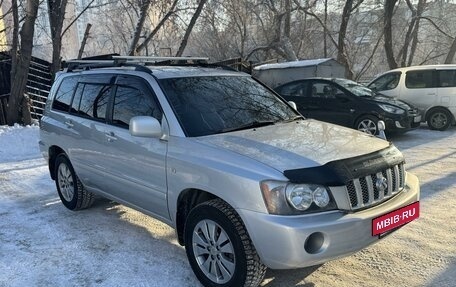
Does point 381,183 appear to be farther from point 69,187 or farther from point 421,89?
point 421,89

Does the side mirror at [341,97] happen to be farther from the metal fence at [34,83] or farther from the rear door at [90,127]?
the metal fence at [34,83]

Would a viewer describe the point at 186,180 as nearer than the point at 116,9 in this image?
Yes

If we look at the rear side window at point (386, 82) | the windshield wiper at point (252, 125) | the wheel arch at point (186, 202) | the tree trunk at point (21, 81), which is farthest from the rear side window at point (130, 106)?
the rear side window at point (386, 82)

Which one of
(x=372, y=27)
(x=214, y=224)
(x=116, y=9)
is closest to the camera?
(x=214, y=224)

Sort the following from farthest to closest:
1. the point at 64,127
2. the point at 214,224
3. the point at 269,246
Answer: the point at 64,127, the point at 214,224, the point at 269,246

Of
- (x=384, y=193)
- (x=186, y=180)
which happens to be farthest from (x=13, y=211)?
(x=384, y=193)

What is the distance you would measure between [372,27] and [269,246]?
937 inches

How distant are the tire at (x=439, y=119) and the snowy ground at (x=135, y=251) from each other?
18.2ft

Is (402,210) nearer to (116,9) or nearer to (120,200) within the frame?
(120,200)

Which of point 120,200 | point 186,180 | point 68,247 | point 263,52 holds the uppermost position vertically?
point 263,52

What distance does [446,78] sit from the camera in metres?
11.5

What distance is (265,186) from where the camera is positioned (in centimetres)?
310

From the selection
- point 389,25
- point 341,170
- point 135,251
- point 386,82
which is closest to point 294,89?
point 386,82

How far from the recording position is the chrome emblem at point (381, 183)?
339 cm
